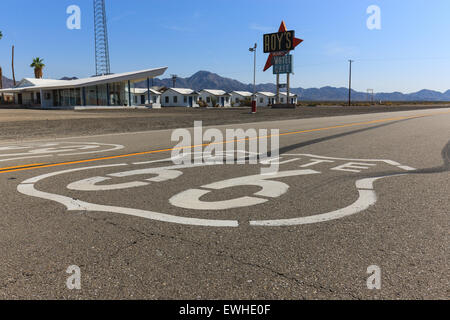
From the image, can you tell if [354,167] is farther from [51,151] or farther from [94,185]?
[51,151]

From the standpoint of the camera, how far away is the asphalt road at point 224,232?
246cm

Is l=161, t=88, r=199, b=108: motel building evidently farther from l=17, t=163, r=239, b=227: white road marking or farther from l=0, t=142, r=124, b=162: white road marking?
l=17, t=163, r=239, b=227: white road marking

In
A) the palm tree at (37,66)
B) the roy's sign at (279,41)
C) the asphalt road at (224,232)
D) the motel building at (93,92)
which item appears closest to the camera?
the asphalt road at (224,232)

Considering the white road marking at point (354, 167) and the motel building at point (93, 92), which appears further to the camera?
the motel building at point (93, 92)

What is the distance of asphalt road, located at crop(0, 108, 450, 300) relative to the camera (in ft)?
8.05

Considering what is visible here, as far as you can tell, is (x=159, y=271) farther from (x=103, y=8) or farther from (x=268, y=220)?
(x=103, y=8)

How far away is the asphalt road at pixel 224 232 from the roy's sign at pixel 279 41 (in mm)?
51598

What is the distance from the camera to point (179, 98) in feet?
269

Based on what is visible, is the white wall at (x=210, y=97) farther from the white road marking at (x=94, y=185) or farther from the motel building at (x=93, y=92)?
the white road marking at (x=94, y=185)

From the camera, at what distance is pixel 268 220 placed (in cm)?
373

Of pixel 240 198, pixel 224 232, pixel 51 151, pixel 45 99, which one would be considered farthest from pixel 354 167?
pixel 45 99

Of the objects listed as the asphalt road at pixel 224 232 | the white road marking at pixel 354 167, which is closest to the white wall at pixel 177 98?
the white road marking at pixel 354 167

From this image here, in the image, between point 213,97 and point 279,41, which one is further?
point 213,97

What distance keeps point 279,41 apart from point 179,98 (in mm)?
33215
